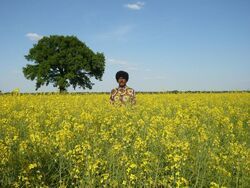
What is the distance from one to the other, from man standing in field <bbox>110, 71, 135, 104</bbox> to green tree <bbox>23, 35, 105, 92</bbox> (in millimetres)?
33890

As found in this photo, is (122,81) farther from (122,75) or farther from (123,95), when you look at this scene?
(123,95)

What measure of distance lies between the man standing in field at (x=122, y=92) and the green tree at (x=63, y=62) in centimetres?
3389

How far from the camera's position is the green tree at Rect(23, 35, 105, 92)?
1801 inches

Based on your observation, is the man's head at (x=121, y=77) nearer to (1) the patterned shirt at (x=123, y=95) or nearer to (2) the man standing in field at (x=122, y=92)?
(2) the man standing in field at (x=122, y=92)

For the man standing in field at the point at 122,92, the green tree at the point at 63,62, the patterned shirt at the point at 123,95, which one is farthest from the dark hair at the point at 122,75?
the green tree at the point at 63,62

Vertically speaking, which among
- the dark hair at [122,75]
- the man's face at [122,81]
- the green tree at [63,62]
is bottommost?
the man's face at [122,81]

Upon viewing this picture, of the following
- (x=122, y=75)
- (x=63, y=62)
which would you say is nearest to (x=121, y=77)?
(x=122, y=75)

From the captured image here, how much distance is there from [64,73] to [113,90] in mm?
36473

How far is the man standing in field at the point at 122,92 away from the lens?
10.8m

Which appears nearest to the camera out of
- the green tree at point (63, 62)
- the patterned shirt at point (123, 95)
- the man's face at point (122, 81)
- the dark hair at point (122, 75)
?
the dark hair at point (122, 75)

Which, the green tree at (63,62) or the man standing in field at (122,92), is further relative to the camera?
the green tree at (63,62)

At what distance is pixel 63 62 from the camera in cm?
4612

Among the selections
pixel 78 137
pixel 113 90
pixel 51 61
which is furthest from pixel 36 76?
pixel 78 137

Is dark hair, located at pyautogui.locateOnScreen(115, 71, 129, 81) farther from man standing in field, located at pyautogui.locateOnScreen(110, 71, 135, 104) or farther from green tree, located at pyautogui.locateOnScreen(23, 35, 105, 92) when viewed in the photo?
green tree, located at pyautogui.locateOnScreen(23, 35, 105, 92)
